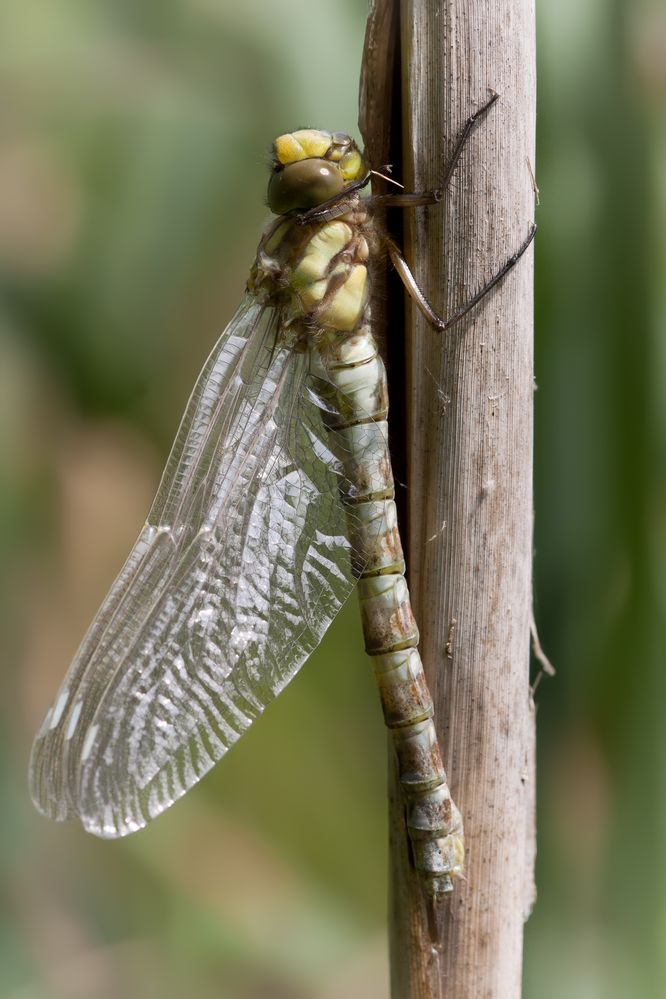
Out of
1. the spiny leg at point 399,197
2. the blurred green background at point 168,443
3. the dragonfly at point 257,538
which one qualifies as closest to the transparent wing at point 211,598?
the dragonfly at point 257,538

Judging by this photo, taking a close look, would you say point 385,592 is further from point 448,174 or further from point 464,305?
point 448,174

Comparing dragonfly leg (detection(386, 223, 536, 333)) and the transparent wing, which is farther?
the transparent wing

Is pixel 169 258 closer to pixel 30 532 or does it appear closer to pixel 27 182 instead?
pixel 27 182

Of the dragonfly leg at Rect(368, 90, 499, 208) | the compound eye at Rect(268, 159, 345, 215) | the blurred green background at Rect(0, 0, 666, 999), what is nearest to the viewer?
the dragonfly leg at Rect(368, 90, 499, 208)

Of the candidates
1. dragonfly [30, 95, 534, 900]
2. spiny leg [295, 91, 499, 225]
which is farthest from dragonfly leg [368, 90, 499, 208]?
dragonfly [30, 95, 534, 900]

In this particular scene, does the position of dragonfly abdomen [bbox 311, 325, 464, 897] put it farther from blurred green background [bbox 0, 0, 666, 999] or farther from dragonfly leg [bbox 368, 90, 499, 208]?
blurred green background [bbox 0, 0, 666, 999]

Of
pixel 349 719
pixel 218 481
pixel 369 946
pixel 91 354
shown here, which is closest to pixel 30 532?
pixel 91 354

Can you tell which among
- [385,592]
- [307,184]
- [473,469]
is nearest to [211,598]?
[385,592]

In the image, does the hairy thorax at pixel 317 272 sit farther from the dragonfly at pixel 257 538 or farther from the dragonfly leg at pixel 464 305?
the dragonfly leg at pixel 464 305
